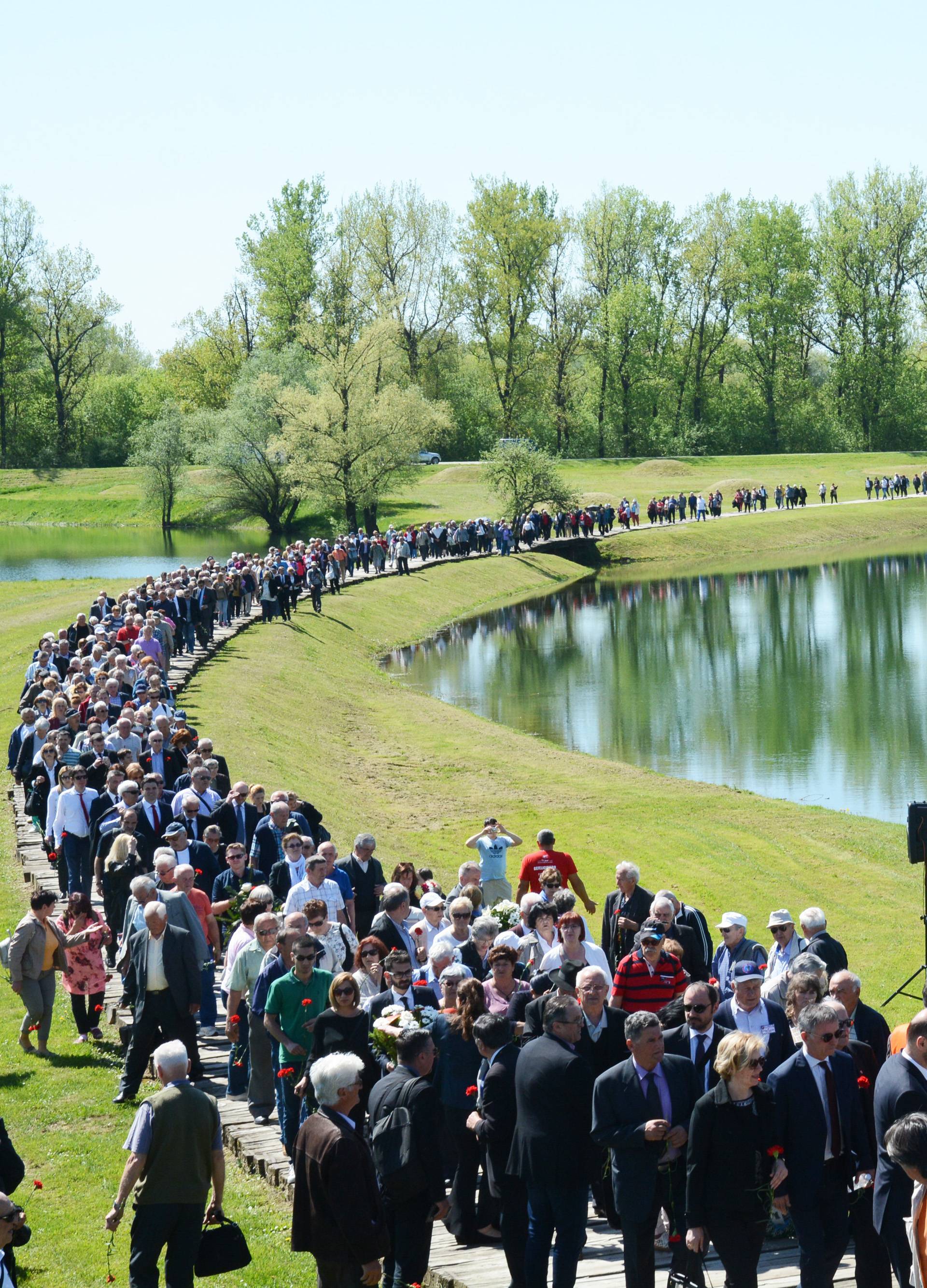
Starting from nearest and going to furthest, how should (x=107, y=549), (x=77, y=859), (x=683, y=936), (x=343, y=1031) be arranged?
(x=343, y=1031)
(x=683, y=936)
(x=77, y=859)
(x=107, y=549)

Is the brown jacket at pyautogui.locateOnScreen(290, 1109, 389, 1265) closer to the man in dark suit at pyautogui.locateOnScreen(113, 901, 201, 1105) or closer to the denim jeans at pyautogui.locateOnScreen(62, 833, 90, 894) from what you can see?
the man in dark suit at pyautogui.locateOnScreen(113, 901, 201, 1105)

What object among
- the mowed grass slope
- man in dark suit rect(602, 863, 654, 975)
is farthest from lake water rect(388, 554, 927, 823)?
man in dark suit rect(602, 863, 654, 975)

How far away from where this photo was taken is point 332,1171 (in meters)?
5.84

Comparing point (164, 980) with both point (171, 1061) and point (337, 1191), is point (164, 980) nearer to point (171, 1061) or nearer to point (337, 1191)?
point (171, 1061)

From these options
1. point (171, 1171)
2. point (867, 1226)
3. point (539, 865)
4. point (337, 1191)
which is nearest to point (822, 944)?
point (867, 1226)

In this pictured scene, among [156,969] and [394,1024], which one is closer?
[394,1024]

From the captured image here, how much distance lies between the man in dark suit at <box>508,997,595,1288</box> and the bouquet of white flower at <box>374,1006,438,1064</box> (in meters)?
0.72

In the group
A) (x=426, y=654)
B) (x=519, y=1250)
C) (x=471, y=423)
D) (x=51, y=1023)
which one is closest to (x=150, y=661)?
(x=51, y=1023)

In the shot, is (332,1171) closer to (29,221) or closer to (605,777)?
(605,777)

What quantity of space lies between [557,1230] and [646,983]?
6.42ft

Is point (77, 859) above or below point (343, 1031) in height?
below

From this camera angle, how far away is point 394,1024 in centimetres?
732

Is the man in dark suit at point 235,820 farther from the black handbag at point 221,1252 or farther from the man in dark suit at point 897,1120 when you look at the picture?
the man in dark suit at point 897,1120

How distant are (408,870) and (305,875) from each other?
83cm
